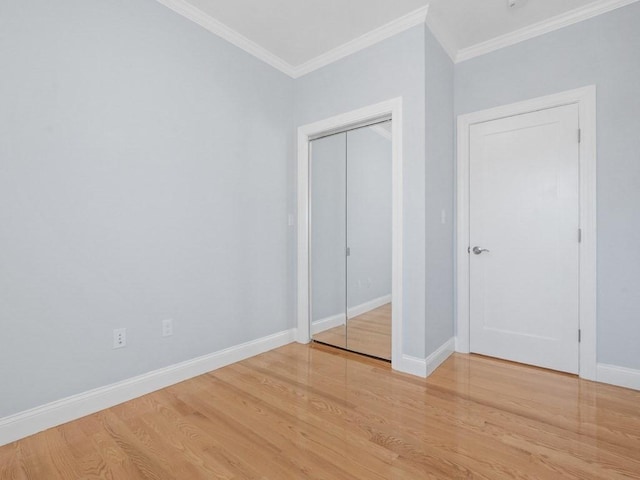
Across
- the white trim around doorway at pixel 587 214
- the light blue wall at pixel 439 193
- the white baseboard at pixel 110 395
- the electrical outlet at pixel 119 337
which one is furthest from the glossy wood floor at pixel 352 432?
the light blue wall at pixel 439 193

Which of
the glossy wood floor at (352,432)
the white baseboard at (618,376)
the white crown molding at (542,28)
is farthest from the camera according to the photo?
the white crown molding at (542,28)

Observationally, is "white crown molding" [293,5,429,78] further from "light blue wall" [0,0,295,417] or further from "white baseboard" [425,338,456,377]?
"white baseboard" [425,338,456,377]

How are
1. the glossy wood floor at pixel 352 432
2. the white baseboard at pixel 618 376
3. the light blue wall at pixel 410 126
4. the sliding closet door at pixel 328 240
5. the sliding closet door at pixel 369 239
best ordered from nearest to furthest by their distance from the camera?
the glossy wood floor at pixel 352 432, the white baseboard at pixel 618 376, the light blue wall at pixel 410 126, the sliding closet door at pixel 369 239, the sliding closet door at pixel 328 240

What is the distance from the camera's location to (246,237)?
2.83 metres

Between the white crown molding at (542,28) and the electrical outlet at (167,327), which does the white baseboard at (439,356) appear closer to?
the electrical outlet at (167,327)

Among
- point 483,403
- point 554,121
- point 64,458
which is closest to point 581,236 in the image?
point 554,121

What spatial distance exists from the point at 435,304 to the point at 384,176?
A: 1.16 meters

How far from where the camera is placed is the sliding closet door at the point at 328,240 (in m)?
3.14

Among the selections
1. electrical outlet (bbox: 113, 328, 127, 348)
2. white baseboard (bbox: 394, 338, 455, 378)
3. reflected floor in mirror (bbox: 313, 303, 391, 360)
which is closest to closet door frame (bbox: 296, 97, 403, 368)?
white baseboard (bbox: 394, 338, 455, 378)

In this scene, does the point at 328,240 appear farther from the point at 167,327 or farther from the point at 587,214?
the point at 587,214

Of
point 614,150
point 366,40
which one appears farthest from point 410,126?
point 614,150

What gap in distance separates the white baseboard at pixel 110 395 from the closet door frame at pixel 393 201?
67 centimetres

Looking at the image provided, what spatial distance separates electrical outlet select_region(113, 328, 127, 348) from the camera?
204cm

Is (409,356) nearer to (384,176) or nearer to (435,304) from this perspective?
(435,304)
